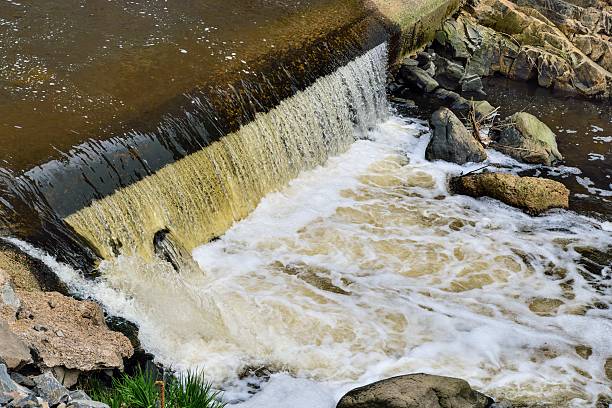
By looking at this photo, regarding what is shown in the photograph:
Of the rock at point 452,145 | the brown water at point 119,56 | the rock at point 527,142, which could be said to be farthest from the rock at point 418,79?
the rock at point 452,145

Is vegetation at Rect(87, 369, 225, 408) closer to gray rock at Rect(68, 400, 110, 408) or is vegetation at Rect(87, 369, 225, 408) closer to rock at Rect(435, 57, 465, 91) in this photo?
gray rock at Rect(68, 400, 110, 408)

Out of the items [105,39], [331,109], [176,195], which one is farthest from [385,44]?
[176,195]

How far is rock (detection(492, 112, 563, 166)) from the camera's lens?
11477 millimetres

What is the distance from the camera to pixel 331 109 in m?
11.0

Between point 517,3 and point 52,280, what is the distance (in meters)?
13.2

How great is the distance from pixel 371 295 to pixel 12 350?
169 inches

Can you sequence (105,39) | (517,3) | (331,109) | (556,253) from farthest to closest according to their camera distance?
(517,3), (331,109), (105,39), (556,253)

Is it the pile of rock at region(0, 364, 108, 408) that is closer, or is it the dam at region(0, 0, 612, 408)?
the pile of rock at region(0, 364, 108, 408)

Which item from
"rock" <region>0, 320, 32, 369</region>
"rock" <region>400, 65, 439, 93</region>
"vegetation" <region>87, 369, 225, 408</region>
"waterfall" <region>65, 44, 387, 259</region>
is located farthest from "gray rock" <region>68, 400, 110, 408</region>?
"rock" <region>400, 65, 439, 93</region>

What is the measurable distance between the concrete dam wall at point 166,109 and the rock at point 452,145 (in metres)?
1.42

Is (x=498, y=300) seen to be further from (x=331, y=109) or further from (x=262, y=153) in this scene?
(x=331, y=109)

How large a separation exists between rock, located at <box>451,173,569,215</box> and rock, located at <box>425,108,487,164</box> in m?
1.02

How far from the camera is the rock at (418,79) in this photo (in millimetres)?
13727

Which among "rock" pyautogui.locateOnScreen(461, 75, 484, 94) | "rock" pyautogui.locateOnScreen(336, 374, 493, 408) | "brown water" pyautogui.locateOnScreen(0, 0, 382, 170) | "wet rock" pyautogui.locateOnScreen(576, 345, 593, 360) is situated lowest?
"wet rock" pyautogui.locateOnScreen(576, 345, 593, 360)
